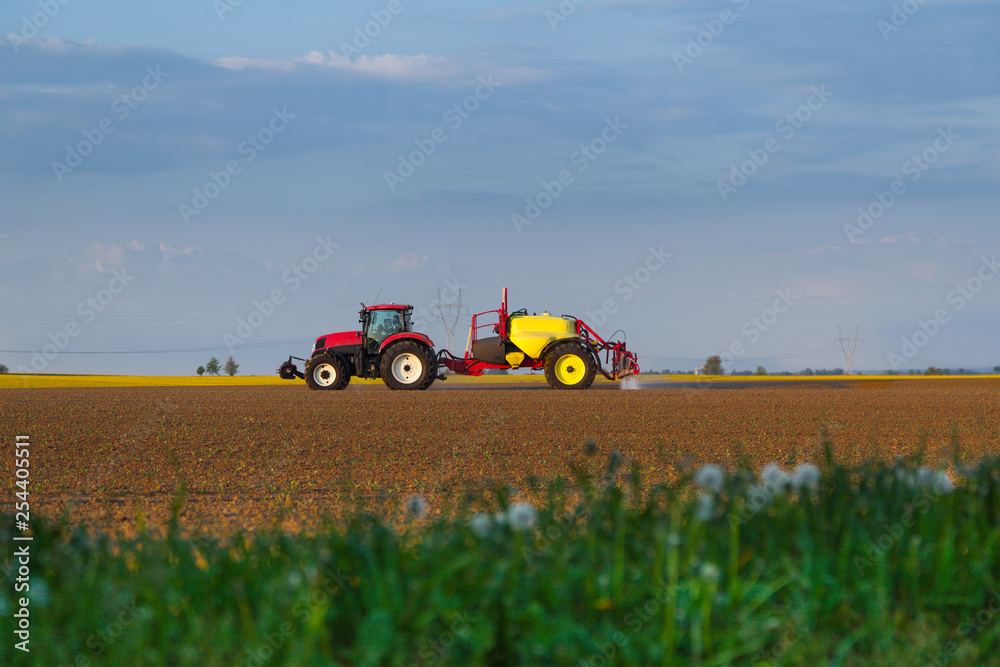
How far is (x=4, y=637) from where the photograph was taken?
2.95 meters

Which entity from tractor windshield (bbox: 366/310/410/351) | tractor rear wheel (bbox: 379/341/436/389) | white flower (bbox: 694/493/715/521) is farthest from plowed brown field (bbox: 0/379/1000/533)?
tractor windshield (bbox: 366/310/410/351)

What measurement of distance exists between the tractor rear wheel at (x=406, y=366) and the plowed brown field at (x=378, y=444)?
374cm

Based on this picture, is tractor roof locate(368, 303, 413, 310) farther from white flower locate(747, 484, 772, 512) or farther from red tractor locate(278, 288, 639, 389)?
white flower locate(747, 484, 772, 512)

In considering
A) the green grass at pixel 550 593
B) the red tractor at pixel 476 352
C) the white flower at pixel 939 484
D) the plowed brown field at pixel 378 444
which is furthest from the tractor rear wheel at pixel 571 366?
the green grass at pixel 550 593

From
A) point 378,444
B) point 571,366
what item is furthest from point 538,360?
point 378,444

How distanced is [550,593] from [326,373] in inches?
808

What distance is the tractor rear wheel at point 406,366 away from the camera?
21594 mm

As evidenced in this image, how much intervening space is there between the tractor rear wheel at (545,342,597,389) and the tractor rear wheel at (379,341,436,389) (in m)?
3.22

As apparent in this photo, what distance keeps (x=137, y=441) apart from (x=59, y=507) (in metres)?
4.19

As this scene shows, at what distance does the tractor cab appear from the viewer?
22.4 m

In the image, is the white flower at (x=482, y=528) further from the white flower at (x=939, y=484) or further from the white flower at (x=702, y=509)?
the white flower at (x=939, y=484)

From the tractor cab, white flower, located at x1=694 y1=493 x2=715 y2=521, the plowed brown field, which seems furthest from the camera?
the tractor cab

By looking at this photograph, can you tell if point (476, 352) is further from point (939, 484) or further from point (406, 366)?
point (939, 484)

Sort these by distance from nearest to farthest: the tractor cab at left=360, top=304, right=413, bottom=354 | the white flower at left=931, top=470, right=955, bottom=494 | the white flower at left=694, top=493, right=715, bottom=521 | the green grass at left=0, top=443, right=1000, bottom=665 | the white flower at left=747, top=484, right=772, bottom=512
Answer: the green grass at left=0, top=443, right=1000, bottom=665 < the white flower at left=694, top=493, right=715, bottom=521 < the white flower at left=747, top=484, right=772, bottom=512 < the white flower at left=931, top=470, right=955, bottom=494 < the tractor cab at left=360, top=304, right=413, bottom=354
